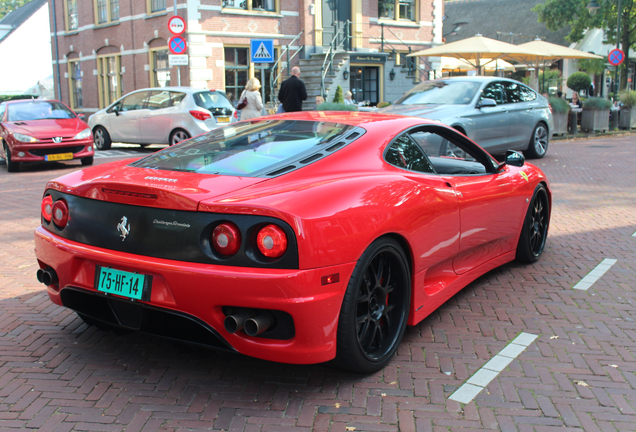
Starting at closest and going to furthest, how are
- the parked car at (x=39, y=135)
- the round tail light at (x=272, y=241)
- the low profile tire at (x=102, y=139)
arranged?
the round tail light at (x=272, y=241)
the parked car at (x=39, y=135)
the low profile tire at (x=102, y=139)

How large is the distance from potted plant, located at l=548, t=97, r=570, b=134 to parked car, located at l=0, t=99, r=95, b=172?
12.5 meters

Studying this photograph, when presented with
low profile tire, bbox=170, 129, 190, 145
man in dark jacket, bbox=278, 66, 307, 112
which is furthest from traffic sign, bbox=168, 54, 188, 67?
man in dark jacket, bbox=278, 66, 307, 112

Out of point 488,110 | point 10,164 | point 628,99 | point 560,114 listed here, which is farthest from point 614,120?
point 10,164

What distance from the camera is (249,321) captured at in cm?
→ 279

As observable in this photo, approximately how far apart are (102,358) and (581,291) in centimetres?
337

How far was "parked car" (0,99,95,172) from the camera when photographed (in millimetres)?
12109

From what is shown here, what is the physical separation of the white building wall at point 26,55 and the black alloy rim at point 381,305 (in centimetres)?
4434

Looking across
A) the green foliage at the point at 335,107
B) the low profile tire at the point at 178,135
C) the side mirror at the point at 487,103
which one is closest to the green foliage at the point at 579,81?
the green foliage at the point at 335,107

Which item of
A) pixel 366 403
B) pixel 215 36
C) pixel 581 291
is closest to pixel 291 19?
pixel 215 36

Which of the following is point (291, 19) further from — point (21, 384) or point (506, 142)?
point (21, 384)

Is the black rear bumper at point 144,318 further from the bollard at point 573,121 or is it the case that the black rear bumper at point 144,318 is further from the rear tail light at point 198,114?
the bollard at point 573,121

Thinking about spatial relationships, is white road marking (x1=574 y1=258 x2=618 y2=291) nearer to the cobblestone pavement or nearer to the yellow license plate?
the cobblestone pavement

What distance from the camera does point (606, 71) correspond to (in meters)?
41.9

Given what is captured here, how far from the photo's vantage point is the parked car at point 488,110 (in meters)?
11.1
